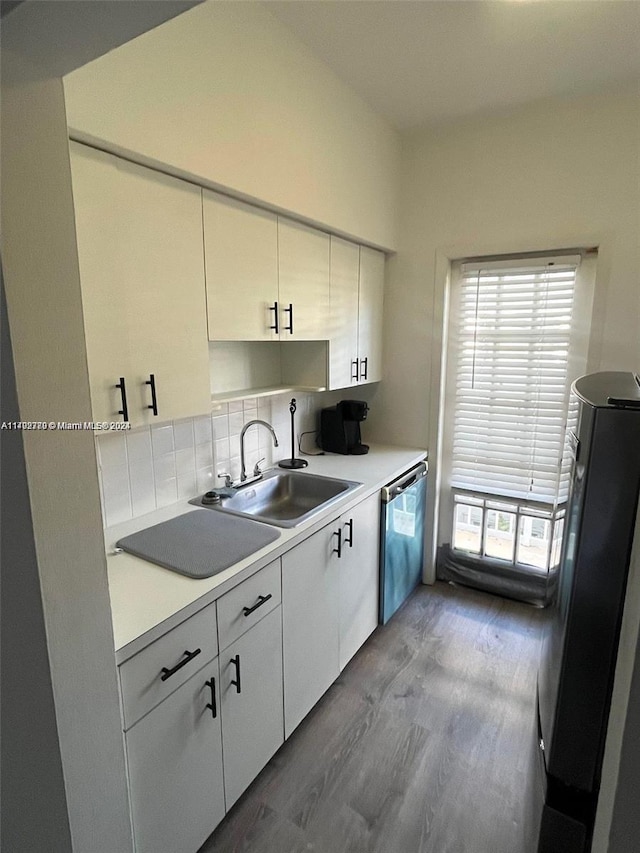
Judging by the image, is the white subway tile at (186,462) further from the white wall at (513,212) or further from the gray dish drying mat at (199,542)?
the white wall at (513,212)

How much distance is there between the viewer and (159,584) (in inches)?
52.9

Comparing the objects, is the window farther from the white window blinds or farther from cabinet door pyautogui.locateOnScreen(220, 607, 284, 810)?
cabinet door pyautogui.locateOnScreen(220, 607, 284, 810)

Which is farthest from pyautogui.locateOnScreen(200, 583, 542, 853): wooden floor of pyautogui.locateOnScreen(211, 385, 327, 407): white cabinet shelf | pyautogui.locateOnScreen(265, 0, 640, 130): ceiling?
pyautogui.locateOnScreen(265, 0, 640, 130): ceiling

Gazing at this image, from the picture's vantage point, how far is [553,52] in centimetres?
193

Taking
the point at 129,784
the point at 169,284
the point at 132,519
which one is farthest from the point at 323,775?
the point at 169,284

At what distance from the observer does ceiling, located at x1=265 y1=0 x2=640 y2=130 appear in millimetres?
1653

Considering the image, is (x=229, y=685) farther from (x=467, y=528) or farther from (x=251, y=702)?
(x=467, y=528)

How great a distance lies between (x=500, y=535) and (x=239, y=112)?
2663 mm

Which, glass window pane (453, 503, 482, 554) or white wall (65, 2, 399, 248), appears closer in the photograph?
white wall (65, 2, 399, 248)

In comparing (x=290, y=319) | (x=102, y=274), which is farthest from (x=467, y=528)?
(x=102, y=274)

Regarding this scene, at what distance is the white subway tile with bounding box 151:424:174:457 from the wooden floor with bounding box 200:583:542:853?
51.6 inches

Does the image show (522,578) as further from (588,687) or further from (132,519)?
(132,519)

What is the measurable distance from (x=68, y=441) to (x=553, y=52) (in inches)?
95.7

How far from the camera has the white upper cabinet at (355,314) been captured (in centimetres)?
239
